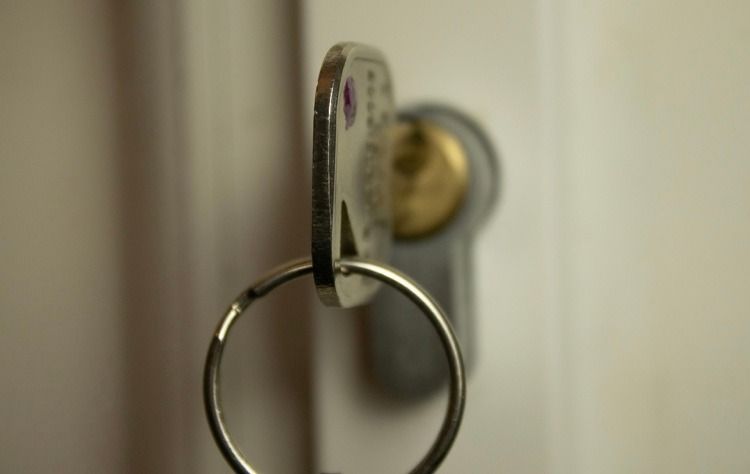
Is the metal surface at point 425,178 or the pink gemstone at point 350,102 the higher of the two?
the pink gemstone at point 350,102

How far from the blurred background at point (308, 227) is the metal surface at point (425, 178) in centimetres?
2

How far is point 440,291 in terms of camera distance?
315mm

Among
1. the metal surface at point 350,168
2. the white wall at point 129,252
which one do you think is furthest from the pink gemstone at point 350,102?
the white wall at point 129,252

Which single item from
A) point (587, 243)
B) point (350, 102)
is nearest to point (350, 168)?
point (350, 102)

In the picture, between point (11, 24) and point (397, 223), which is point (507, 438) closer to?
point (397, 223)

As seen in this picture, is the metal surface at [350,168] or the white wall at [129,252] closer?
the metal surface at [350,168]

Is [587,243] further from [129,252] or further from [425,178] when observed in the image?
[129,252]

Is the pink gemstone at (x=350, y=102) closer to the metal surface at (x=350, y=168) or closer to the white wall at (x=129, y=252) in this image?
the metal surface at (x=350, y=168)

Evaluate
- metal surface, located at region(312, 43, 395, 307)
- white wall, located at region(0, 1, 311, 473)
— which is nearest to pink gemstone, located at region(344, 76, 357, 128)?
metal surface, located at region(312, 43, 395, 307)

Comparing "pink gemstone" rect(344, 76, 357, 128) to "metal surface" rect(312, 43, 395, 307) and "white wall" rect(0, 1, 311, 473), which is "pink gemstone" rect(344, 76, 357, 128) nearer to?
"metal surface" rect(312, 43, 395, 307)

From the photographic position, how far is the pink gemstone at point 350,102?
0.24 m

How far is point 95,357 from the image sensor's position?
357 millimetres

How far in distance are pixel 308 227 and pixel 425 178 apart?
59mm

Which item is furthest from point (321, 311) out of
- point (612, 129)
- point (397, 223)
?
point (612, 129)
